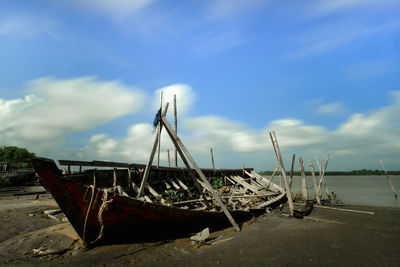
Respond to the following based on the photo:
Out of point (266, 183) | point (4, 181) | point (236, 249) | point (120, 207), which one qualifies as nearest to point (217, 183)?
point (266, 183)

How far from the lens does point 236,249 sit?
595 centimetres

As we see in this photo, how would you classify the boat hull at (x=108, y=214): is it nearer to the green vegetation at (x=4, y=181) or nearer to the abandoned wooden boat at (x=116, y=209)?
the abandoned wooden boat at (x=116, y=209)

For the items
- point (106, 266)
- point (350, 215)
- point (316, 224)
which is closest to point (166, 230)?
point (106, 266)

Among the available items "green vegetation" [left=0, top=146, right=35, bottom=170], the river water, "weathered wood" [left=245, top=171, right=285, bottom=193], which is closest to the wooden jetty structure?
"weathered wood" [left=245, top=171, right=285, bottom=193]

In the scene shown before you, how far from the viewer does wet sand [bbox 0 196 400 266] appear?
17.0 feet

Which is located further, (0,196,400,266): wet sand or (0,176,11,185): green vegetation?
(0,176,11,185): green vegetation

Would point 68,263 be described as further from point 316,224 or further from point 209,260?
point 316,224

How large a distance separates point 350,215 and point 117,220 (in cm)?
1124

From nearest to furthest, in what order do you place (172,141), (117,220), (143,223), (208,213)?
1. (117,220)
2. (143,223)
3. (208,213)
4. (172,141)

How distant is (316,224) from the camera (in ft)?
29.2

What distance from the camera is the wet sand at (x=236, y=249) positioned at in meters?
5.20

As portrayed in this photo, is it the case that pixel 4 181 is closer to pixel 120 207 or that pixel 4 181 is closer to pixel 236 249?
pixel 120 207

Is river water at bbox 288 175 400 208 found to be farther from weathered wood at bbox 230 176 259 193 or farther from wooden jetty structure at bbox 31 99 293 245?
wooden jetty structure at bbox 31 99 293 245

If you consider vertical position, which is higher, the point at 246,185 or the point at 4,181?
the point at 4,181
